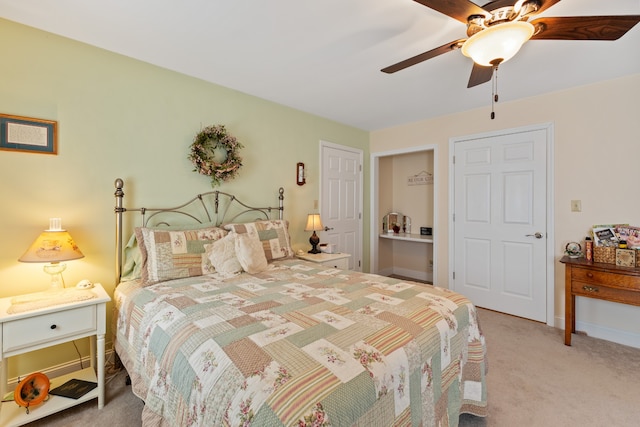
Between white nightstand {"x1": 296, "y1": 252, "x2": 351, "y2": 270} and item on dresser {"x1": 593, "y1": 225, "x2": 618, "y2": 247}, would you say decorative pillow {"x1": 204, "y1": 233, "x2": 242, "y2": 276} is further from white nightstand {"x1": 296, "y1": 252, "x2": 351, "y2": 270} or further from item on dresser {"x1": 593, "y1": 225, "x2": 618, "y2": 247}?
item on dresser {"x1": 593, "y1": 225, "x2": 618, "y2": 247}

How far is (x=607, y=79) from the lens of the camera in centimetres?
278

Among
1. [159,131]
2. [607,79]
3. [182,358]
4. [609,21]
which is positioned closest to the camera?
[182,358]

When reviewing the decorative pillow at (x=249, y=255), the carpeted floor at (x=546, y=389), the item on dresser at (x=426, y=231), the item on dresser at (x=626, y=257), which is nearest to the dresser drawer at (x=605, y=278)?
the item on dresser at (x=626, y=257)

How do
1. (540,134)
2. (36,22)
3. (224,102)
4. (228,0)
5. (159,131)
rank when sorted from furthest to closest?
(540,134) → (224,102) → (159,131) → (36,22) → (228,0)

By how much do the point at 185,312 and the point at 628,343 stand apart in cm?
381

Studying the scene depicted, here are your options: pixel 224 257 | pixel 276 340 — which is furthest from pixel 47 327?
pixel 276 340

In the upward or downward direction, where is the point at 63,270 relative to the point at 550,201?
downward

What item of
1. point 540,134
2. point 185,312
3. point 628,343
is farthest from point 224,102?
point 628,343

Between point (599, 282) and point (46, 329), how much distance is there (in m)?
4.10

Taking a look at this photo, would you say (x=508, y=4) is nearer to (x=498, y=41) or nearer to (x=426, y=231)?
(x=498, y=41)

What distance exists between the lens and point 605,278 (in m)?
2.52

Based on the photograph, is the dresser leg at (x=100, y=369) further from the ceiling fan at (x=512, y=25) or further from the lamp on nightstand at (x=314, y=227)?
the ceiling fan at (x=512, y=25)

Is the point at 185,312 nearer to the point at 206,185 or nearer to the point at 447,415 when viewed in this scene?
the point at 447,415

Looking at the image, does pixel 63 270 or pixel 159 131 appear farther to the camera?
pixel 159 131
